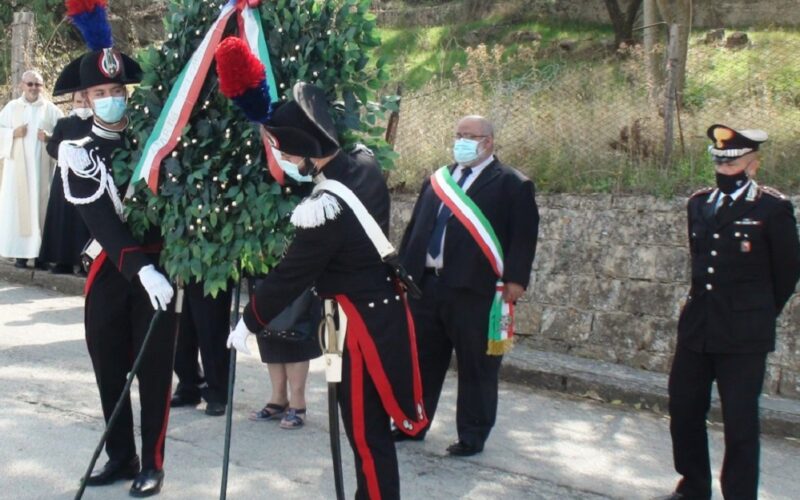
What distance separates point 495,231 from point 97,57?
2347 mm

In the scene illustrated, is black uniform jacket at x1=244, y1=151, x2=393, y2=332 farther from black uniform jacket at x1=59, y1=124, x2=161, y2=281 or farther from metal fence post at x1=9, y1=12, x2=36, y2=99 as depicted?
metal fence post at x1=9, y1=12, x2=36, y2=99

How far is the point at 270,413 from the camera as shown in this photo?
6547mm

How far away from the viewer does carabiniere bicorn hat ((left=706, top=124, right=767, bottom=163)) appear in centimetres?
486

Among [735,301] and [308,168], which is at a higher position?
[308,168]

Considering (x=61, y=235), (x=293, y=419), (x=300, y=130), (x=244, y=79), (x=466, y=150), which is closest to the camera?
(x=300, y=130)

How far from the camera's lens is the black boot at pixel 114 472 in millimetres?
5254

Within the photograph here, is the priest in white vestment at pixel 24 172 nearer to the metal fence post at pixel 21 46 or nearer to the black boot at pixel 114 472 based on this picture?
the metal fence post at pixel 21 46

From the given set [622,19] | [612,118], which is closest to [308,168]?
[612,118]

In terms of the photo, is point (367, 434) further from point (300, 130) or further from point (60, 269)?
point (60, 269)

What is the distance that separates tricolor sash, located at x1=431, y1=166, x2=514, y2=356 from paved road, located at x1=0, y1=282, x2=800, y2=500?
2.19 ft

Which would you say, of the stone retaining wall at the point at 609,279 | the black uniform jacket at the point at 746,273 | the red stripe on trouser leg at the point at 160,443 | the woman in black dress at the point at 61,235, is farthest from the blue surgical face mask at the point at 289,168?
the woman in black dress at the point at 61,235

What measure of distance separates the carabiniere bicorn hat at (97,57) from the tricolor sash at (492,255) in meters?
1.93

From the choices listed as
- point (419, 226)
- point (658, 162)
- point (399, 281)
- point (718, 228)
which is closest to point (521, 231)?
point (419, 226)

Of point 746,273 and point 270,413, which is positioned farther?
point 270,413
